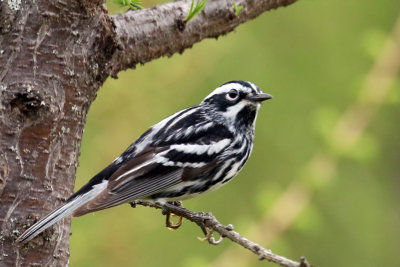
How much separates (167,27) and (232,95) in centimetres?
91

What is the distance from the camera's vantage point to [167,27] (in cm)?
336

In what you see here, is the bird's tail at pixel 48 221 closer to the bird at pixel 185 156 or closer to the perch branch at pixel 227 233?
the bird at pixel 185 156

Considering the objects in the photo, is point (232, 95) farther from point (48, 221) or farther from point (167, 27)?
point (48, 221)

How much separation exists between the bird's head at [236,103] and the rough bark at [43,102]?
1.20m

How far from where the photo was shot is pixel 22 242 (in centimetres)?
282

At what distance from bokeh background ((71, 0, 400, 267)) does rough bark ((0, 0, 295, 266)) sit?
1576 millimetres

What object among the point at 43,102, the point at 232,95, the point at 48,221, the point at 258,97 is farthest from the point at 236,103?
the point at 48,221

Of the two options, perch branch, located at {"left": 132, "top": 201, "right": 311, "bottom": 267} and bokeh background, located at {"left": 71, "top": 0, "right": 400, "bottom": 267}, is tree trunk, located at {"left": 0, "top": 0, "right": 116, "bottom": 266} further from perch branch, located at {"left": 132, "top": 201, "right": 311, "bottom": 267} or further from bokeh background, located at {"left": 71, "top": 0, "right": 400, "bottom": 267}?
bokeh background, located at {"left": 71, "top": 0, "right": 400, "bottom": 267}

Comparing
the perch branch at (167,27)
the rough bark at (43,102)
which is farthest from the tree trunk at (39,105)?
the perch branch at (167,27)

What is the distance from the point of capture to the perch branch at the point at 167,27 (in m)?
3.18

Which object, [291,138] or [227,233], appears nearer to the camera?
[227,233]

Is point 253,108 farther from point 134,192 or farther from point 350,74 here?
point 350,74

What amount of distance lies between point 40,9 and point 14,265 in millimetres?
908

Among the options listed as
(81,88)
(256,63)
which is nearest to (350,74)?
(256,63)
